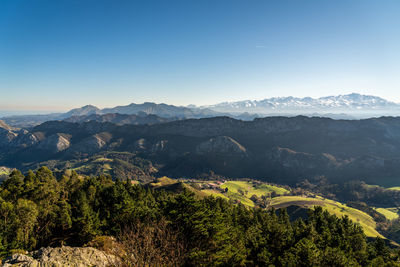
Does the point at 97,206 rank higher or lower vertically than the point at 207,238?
lower

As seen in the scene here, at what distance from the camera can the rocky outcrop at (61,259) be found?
27312 millimetres

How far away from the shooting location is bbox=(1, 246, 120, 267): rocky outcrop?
27312 millimetres

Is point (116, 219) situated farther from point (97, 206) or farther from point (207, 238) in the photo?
point (207, 238)

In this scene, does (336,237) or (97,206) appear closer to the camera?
(336,237)

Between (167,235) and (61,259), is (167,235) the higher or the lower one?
the higher one

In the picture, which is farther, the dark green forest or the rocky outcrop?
the dark green forest

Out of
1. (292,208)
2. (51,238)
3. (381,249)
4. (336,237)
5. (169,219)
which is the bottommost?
(292,208)

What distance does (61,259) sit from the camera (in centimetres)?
2978

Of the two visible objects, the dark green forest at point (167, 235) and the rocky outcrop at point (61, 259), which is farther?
the dark green forest at point (167, 235)

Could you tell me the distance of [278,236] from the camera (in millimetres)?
44781

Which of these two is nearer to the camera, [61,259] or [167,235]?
[61,259]

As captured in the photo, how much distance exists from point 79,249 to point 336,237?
59887mm

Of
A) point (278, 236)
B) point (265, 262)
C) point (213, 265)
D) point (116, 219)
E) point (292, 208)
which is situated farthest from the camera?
point (292, 208)


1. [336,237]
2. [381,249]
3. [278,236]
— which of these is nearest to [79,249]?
[278,236]
